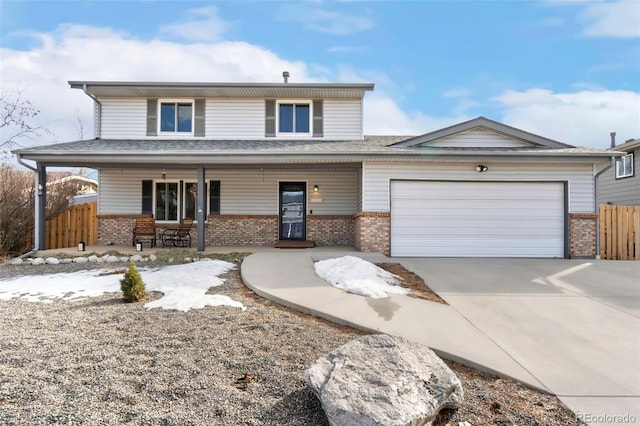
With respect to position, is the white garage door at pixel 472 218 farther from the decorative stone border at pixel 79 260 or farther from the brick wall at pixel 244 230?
the decorative stone border at pixel 79 260

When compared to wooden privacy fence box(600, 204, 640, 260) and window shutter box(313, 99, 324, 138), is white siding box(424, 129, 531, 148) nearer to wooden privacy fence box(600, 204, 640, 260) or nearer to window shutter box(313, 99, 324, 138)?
wooden privacy fence box(600, 204, 640, 260)

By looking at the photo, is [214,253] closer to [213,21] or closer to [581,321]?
[213,21]

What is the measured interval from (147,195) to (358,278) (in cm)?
936

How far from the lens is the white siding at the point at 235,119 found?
12195 millimetres

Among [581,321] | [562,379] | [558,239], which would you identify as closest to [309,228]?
[558,239]

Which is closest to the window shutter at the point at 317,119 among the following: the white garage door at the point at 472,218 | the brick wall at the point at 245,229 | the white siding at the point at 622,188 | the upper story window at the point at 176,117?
the brick wall at the point at 245,229

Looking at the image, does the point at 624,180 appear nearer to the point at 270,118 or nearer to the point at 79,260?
the point at 270,118

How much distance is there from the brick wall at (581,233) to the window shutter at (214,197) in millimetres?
11068

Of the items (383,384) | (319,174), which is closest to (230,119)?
(319,174)

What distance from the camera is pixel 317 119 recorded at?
12219 mm

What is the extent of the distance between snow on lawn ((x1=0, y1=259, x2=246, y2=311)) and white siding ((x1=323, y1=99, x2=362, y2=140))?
21.6ft

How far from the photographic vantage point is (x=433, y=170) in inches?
380

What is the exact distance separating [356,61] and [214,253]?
868cm

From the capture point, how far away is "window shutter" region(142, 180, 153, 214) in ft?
40.1
